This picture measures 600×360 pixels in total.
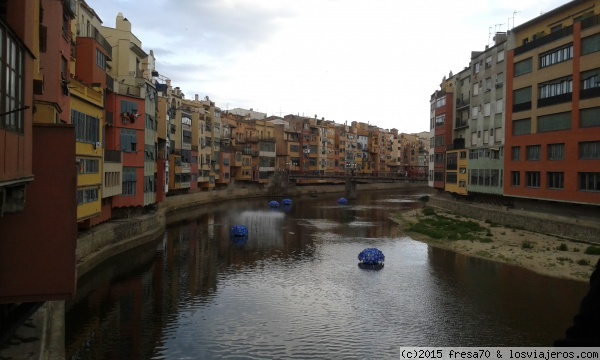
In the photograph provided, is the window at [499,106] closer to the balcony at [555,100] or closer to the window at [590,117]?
the balcony at [555,100]

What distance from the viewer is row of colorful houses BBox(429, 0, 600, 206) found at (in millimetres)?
40094

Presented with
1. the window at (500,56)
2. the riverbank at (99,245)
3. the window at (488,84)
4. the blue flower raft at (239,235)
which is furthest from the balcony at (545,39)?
the riverbank at (99,245)

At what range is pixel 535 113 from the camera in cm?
4703

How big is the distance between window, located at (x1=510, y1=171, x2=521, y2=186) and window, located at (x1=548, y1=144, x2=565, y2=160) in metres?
5.51

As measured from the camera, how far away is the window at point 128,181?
40.6m

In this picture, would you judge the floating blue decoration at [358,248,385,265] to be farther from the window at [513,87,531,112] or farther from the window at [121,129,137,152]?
the window at [513,87,531,112]

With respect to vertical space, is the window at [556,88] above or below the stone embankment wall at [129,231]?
above

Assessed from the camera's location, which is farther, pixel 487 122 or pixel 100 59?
pixel 487 122

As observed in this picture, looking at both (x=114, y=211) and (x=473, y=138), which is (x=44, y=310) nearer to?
(x=114, y=211)

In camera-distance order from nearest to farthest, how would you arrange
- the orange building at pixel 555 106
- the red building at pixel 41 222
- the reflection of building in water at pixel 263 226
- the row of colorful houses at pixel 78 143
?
the row of colorful houses at pixel 78 143 → the red building at pixel 41 222 → the orange building at pixel 555 106 → the reflection of building in water at pixel 263 226

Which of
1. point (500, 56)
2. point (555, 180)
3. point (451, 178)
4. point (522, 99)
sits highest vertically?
point (500, 56)

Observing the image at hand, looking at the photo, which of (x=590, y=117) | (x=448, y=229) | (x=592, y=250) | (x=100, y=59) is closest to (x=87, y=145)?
(x=100, y=59)

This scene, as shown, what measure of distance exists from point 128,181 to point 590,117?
38.6 metres

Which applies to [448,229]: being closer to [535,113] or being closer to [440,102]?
[535,113]
